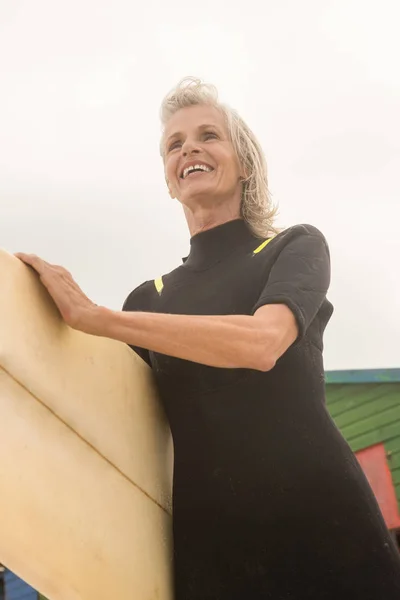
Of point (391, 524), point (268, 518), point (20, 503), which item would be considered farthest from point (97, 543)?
point (391, 524)

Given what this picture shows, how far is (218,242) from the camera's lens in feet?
6.55

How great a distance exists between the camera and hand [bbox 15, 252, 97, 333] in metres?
1.47

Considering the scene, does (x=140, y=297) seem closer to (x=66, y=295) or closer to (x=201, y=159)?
(x=201, y=159)

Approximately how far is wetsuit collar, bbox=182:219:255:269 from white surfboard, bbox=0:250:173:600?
0.37m

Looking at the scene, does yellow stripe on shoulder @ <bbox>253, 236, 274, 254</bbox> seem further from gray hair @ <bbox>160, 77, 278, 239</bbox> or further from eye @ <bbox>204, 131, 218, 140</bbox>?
eye @ <bbox>204, 131, 218, 140</bbox>

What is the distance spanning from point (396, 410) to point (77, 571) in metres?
5.15

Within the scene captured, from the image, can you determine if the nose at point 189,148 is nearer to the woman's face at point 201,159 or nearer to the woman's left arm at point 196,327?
the woman's face at point 201,159

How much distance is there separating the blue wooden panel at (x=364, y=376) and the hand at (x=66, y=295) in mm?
5182

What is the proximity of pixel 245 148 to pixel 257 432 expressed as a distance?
0.89 meters

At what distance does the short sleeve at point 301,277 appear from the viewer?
154cm

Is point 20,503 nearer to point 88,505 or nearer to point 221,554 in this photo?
point 88,505

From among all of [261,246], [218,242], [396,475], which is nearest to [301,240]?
[261,246]

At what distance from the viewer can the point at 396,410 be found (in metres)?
6.14

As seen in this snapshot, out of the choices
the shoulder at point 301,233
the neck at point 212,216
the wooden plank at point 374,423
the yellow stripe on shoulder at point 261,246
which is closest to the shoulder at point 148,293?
the neck at point 212,216
